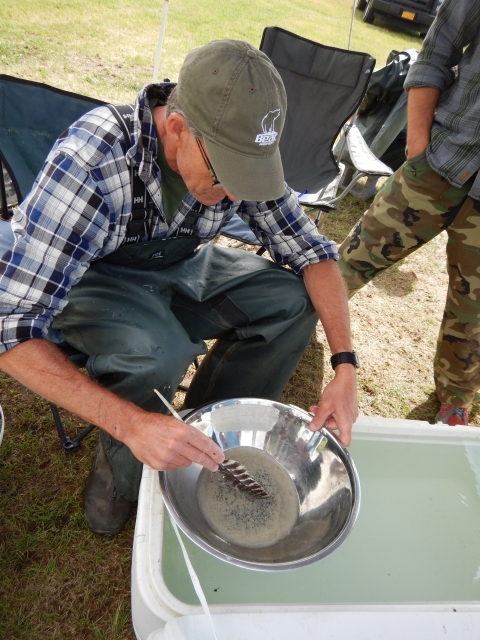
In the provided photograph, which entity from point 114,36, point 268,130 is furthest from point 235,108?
point 114,36

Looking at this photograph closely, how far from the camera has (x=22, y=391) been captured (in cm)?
201

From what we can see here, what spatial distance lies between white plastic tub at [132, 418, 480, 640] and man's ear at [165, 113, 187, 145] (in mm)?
878

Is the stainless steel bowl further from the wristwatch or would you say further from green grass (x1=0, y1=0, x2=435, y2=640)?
green grass (x1=0, y1=0, x2=435, y2=640)

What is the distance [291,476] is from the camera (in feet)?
4.66

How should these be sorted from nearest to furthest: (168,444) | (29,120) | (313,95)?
(168,444) → (29,120) → (313,95)

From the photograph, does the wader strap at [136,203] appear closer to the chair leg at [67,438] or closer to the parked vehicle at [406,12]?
the chair leg at [67,438]

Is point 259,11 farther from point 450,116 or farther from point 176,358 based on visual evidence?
point 176,358

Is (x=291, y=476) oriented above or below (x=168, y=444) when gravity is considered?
below

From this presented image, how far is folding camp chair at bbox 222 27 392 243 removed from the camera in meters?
2.94

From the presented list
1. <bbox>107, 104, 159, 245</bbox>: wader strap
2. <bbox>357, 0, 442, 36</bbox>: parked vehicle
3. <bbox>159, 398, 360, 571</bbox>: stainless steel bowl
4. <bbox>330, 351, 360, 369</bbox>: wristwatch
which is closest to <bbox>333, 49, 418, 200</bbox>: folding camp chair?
<bbox>330, 351, 360, 369</bbox>: wristwatch

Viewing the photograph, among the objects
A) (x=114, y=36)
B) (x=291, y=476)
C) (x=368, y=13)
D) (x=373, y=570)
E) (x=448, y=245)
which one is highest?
(x=368, y=13)

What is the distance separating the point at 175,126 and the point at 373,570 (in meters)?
1.36

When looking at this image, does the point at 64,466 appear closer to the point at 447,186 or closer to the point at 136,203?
the point at 136,203

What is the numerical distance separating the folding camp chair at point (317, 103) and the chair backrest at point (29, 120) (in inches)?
56.2
